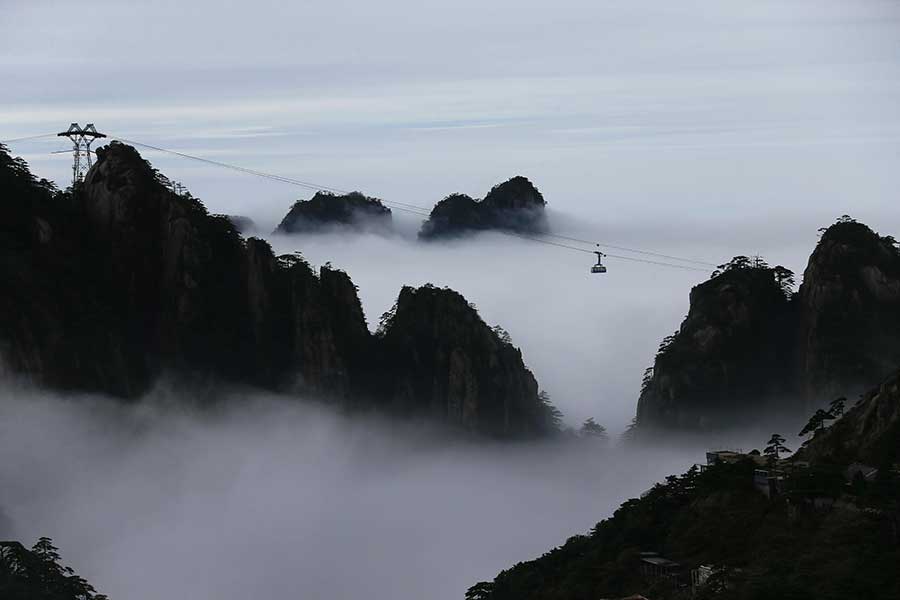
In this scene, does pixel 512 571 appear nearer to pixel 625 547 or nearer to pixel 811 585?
pixel 625 547

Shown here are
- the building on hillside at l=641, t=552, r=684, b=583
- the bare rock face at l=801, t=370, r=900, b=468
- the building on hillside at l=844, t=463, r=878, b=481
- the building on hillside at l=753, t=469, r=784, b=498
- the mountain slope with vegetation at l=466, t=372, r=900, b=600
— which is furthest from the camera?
the building on hillside at l=753, t=469, r=784, b=498

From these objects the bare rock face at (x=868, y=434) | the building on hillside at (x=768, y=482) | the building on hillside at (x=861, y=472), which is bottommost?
the building on hillside at (x=768, y=482)

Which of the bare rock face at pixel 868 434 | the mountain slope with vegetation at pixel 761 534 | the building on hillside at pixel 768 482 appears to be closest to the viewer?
the mountain slope with vegetation at pixel 761 534

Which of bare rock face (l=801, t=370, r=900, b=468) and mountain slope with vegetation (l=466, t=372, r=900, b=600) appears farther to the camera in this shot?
bare rock face (l=801, t=370, r=900, b=468)

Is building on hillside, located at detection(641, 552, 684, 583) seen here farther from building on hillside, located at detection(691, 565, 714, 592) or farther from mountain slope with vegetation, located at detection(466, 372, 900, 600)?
building on hillside, located at detection(691, 565, 714, 592)

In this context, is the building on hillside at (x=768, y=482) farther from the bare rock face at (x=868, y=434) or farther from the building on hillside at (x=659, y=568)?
the building on hillside at (x=659, y=568)

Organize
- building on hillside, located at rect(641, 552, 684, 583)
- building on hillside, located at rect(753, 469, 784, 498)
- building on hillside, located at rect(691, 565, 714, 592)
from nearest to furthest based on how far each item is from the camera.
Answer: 1. building on hillside, located at rect(691, 565, 714, 592)
2. building on hillside, located at rect(641, 552, 684, 583)
3. building on hillside, located at rect(753, 469, 784, 498)

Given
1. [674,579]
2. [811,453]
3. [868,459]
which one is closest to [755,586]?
[674,579]

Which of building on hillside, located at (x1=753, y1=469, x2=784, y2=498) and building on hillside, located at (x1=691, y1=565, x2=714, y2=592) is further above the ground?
building on hillside, located at (x1=753, y1=469, x2=784, y2=498)

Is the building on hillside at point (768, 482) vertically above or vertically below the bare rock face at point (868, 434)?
below

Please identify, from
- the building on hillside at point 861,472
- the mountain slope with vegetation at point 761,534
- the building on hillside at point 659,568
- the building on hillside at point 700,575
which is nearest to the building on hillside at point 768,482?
Result: the mountain slope with vegetation at point 761,534

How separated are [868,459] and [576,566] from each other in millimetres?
24471

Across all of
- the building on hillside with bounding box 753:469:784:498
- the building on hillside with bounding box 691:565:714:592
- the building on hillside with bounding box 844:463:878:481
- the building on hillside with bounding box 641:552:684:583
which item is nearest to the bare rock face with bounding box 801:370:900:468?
the building on hillside with bounding box 844:463:878:481

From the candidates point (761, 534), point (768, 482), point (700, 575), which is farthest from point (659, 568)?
point (768, 482)
